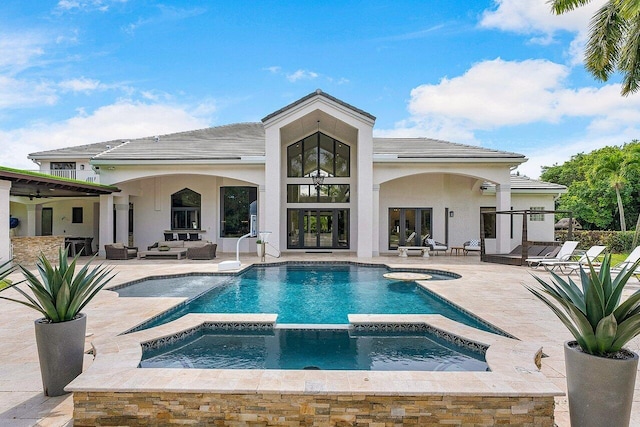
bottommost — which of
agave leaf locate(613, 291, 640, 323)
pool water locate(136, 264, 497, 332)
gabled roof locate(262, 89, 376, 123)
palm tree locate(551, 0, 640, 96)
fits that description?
pool water locate(136, 264, 497, 332)

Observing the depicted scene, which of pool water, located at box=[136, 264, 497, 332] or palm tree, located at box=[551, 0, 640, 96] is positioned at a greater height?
palm tree, located at box=[551, 0, 640, 96]

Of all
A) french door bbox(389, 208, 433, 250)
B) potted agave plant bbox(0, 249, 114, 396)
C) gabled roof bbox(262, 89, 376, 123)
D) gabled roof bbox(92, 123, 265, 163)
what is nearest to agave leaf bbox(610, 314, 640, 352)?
potted agave plant bbox(0, 249, 114, 396)

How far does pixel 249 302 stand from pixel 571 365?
7200 millimetres

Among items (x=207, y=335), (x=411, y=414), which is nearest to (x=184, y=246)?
(x=207, y=335)

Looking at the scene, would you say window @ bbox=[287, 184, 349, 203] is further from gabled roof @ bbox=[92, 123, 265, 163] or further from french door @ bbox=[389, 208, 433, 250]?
french door @ bbox=[389, 208, 433, 250]

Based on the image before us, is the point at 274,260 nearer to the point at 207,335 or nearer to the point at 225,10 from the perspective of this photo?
the point at 207,335

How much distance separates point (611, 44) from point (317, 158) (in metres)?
13.3

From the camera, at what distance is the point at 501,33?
19188 mm

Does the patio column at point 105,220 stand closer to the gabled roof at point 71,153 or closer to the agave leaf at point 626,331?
the gabled roof at point 71,153

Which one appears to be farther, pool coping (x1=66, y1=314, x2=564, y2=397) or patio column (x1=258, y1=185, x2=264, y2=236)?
patio column (x1=258, y1=185, x2=264, y2=236)

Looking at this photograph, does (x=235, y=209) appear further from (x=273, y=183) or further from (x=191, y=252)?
(x=191, y=252)

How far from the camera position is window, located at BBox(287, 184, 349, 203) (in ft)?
65.1

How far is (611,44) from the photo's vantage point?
14.6 meters

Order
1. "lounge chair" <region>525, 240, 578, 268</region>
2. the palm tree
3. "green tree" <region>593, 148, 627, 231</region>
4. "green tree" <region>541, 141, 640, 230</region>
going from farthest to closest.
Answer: "green tree" <region>541, 141, 640, 230</region> < "green tree" <region>593, 148, 627, 231</region> < the palm tree < "lounge chair" <region>525, 240, 578, 268</region>
